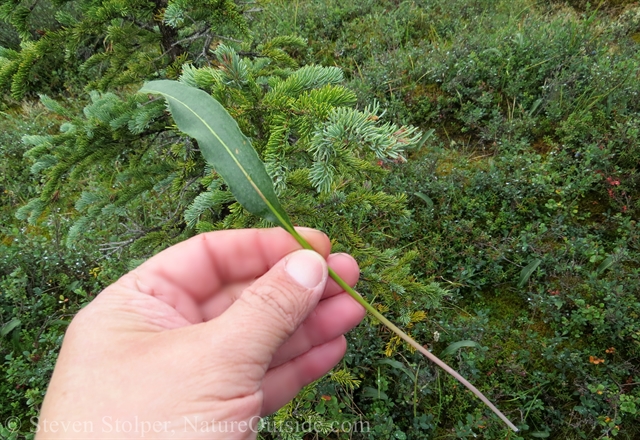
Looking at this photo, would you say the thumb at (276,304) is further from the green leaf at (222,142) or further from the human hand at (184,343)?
the green leaf at (222,142)

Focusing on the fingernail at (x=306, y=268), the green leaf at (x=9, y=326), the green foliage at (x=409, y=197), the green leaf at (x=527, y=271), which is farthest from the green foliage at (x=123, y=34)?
the green leaf at (x=527, y=271)

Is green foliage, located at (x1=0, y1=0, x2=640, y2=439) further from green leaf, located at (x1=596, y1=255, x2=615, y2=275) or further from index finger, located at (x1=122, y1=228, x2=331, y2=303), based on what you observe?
index finger, located at (x1=122, y1=228, x2=331, y2=303)

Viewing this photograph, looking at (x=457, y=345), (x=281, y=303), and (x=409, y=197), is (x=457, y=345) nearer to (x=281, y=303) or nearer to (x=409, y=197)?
(x=409, y=197)

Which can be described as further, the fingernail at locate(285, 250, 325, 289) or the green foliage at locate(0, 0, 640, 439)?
the green foliage at locate(0, 0, 640, 439)

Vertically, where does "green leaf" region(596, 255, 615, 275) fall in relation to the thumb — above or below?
below

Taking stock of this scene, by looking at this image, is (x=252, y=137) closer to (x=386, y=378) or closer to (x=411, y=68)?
(x=386, y=378)

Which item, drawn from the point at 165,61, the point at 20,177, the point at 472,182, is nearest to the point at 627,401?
the point at 472,182

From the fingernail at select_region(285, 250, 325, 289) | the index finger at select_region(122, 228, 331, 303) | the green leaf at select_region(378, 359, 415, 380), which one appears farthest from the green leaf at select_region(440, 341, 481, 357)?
the fingernail at select_region(285, 250, 325, 289)
